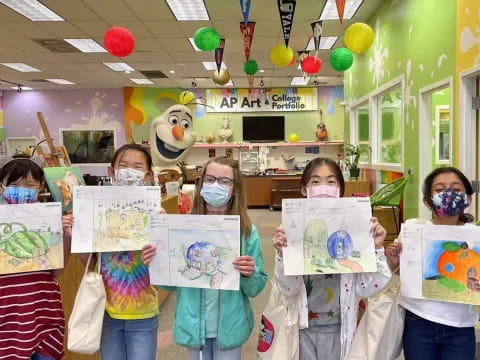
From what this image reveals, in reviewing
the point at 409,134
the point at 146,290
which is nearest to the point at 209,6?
the point at 409,134

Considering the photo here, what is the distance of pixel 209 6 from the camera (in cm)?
621

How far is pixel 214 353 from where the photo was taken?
1739mm

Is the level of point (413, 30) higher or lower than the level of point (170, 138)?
higher

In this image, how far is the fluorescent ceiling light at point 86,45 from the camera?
25.8ft

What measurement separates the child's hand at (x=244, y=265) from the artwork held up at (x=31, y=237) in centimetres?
77

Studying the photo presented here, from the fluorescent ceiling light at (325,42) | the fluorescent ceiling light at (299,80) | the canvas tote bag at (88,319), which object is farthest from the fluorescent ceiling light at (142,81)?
the canvas tote bag at (88,319)

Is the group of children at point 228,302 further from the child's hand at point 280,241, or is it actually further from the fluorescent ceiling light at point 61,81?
the fluorescent ceiling light at point 61,81

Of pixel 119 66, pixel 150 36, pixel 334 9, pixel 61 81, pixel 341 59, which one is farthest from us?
pixel 61 81

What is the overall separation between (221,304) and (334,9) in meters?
5.86

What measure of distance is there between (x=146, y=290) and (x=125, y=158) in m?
0.61

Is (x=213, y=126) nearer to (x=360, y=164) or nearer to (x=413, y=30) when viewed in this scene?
(x=360, y=164)

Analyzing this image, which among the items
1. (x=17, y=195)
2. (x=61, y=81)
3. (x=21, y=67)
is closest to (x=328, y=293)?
(x=17, y=195)

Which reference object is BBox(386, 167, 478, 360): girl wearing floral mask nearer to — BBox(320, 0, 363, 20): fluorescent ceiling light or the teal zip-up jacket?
the teal zip-up jacket

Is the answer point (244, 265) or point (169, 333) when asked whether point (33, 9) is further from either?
point (244, 265)
